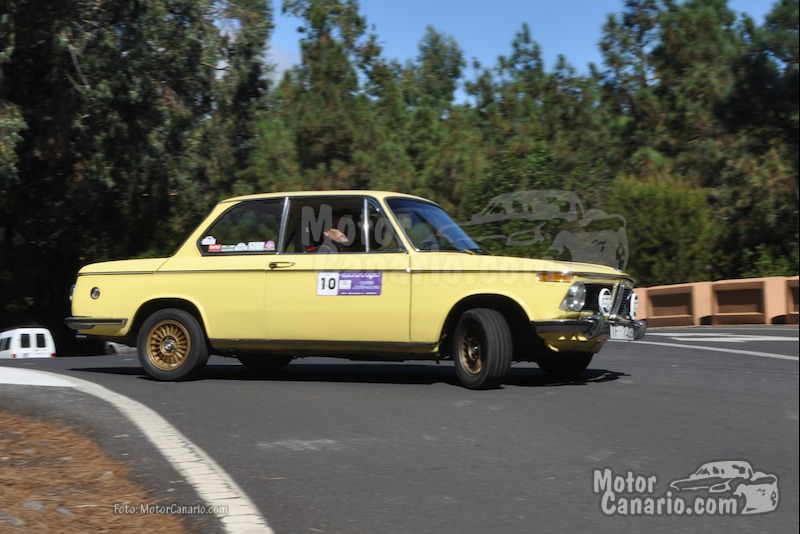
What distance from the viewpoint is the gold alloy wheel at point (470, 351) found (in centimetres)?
904

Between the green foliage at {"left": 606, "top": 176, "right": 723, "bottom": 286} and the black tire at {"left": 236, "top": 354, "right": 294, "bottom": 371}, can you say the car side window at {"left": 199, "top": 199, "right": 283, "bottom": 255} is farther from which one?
the green foliage at {"left": 606, "top": 176, "right": 723, "bottom": 286}

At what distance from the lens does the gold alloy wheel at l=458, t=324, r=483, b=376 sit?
9039 mm

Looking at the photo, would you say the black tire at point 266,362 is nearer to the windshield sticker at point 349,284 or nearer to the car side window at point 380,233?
the windshield sticker at point 349,284

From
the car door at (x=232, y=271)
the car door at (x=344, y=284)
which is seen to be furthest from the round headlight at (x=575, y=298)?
the car door at (x=232, y=271)

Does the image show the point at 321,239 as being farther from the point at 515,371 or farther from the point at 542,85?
the point at 542,85

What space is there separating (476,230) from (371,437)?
59.5ft

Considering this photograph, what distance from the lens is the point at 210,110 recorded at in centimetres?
2847

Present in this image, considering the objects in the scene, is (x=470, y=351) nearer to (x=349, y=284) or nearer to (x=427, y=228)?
(x=349, y=284)

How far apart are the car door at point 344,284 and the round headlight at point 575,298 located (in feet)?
4.77

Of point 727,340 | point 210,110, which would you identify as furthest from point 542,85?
point 727,340

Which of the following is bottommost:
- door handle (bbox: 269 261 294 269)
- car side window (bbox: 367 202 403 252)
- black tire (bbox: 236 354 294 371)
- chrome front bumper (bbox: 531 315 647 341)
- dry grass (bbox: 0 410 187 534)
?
dry grass (bbox: 0 410 187 534)

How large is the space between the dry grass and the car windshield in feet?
12.4

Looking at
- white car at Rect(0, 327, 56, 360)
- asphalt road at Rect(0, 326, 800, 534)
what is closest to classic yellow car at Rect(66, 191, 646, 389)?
asphalt road at Rect(0, 326, 800, 534)

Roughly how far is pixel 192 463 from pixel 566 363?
4.76m
